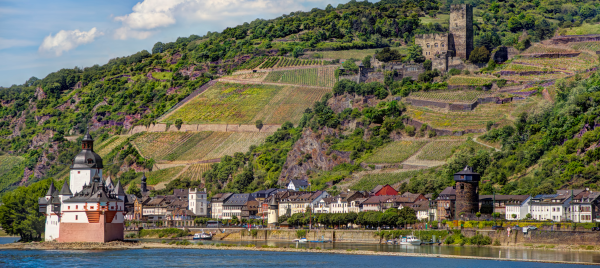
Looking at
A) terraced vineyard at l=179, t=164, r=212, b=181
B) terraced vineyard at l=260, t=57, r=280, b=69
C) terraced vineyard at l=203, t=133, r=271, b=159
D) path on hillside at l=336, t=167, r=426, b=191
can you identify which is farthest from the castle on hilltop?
terraced vineyard at l=260, t=57, r=280, b=69

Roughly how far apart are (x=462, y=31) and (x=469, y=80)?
39.5 ft

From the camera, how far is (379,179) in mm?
103625

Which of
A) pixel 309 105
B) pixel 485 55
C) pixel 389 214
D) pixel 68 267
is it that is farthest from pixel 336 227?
pixel 309 105

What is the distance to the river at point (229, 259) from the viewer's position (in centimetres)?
6325

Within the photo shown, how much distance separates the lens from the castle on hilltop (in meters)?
127

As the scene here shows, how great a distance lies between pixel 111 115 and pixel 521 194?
112735 millimetres

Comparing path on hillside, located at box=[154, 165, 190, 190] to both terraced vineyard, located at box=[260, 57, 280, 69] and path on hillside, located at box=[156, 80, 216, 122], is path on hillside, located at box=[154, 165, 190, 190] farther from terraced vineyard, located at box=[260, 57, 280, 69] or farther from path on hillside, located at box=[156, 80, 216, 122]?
terraced vineyard, located at box=[260, 57, 280, 69]

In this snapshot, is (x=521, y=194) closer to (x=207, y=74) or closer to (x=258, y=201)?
(x=258, y=201)

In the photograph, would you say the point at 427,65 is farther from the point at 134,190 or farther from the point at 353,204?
the point at 134,190

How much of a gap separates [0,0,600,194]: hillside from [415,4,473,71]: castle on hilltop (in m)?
2.64

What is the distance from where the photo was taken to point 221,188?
125m

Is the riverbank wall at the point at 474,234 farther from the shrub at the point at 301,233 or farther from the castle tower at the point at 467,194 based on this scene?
the castle tower at the point at 467,194

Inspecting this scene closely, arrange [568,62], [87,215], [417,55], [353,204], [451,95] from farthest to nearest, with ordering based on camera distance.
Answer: [417,55] < [568,62] < [451,95] < [353,204] < [87,215]

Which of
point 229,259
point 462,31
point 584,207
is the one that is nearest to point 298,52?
point 462,31
